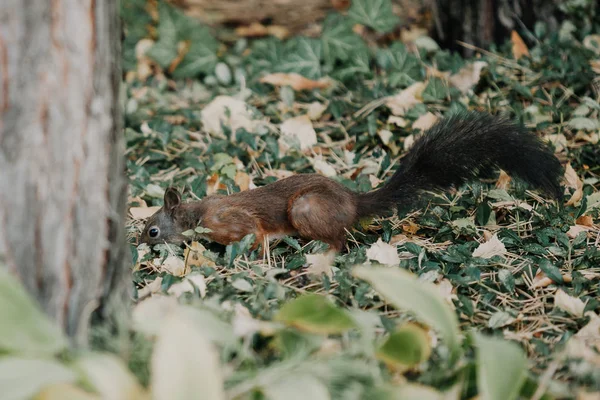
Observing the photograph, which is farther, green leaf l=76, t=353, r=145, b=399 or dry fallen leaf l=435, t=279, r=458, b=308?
dry fallen leaf l=435, t=279, r=458, b=308

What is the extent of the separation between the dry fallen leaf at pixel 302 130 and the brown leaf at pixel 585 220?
4.80ft

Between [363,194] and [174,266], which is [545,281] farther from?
[174,266]

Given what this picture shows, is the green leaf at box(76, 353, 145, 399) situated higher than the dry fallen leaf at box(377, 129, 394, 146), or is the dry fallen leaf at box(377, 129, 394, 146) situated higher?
the green leaf at box(76, 353, 145, 399)

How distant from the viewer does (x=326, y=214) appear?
325 centimetres

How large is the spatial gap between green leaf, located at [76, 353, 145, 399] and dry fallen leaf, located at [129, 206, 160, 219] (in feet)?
6.70

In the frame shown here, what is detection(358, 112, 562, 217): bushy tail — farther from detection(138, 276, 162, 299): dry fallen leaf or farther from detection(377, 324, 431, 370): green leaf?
detection(377, 324, 431, 370): green leaf

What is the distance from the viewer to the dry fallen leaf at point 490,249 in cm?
307

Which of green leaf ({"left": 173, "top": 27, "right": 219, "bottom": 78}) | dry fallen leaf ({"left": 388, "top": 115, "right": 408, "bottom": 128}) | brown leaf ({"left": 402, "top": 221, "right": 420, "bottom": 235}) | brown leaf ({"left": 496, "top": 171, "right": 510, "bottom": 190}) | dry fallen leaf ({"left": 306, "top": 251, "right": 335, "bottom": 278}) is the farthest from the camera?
green leaf ({"left": 173, "top": 27, "right": 219, "bottom": 78})

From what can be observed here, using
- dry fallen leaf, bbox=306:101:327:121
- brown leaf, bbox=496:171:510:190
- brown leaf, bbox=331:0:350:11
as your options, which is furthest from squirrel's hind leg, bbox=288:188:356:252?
brown leaf, bbox=331:0:350:11

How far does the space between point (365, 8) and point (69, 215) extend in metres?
3.64

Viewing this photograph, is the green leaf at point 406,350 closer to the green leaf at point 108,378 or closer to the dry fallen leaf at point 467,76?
the green leaf at point 108,378

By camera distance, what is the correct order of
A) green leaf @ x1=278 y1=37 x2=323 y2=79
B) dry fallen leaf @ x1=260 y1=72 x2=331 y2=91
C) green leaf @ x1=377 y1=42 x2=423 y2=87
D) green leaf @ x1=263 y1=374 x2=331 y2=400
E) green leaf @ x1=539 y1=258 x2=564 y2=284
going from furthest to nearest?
green leaf @ x1=278 y1=37 x2=323 y2=79
dry fallen leaf @ x1=260 y1=72 x2=331 y2=91
green leaf @ x1=377 y1=42 x2=423 y2=87
green leaf @ x1=539 y1=258 x2=564 y2=284
green leaf @ x1=263 y1=374 x2=331 y2=400

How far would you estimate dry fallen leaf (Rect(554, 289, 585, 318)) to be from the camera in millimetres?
2580

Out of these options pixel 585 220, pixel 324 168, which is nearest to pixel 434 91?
pixel 324 168
